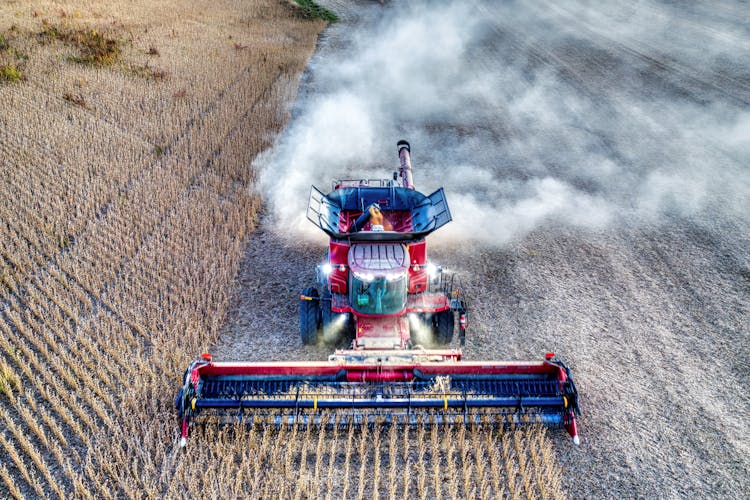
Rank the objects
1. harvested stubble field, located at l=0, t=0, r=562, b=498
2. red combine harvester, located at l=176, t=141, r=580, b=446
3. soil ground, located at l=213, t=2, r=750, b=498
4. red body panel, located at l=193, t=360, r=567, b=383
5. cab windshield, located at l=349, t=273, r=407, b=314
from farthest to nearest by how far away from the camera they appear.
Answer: cab windshield, located at l=349, t=273, r=407, b=314, red body panel, located at l=193, t=360, r=567, b=383, soil ground, located at l=213, t=2, r=750, b=498, red combine harvester, located at l=176, t=141, r=580, b=446, harvested stubble field, located at l=0, t=0, r=562, b=498

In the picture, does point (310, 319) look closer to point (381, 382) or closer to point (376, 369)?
point (376, 369)

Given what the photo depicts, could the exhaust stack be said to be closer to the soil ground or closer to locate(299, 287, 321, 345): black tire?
the soil ground

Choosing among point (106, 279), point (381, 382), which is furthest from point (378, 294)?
point (106, 279)

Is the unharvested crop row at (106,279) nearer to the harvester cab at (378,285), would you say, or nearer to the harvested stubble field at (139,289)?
the harvested stubble field at (139,289)

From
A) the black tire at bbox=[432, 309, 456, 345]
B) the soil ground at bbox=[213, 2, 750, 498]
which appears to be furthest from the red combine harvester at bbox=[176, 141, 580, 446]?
the soil ground at bbox=[213, 2, 750, 498]

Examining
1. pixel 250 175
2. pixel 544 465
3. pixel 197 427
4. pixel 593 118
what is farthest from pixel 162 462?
pixel 593 118

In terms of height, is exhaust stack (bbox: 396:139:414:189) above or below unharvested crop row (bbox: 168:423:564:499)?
above

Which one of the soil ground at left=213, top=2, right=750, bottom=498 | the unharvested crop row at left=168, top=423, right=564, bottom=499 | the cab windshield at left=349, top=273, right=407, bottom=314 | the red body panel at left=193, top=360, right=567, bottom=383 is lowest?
the soil ground at left=213, top=2, right=750, bottom=498

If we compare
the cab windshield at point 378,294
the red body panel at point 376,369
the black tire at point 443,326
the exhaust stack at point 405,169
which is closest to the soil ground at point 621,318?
the black tire at point 443,326
